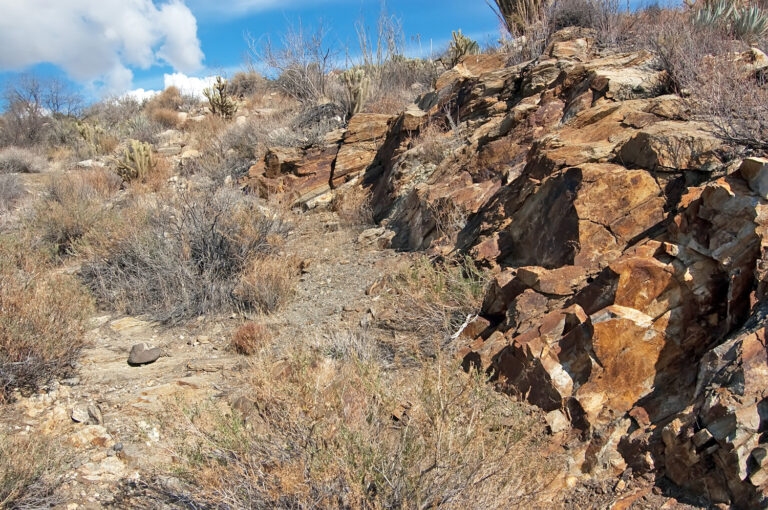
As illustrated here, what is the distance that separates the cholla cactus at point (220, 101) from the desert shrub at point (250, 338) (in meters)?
11.9

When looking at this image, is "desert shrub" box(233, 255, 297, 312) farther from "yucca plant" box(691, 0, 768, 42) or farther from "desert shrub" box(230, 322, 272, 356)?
"yucca plant" box(691, 0, 768, 42)

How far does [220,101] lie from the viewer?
1525 centimetres

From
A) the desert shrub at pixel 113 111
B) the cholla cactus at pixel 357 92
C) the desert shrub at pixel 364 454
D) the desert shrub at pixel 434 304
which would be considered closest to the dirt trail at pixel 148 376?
the desert shrub at pixel 364 454

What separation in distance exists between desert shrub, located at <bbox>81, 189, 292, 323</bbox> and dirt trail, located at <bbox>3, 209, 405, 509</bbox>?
28 cm

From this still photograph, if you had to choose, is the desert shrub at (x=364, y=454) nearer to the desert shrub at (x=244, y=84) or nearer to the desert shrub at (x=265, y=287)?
the desert shrub at (x=265, y=287)

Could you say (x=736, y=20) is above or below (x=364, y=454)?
above

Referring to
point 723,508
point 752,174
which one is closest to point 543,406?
point 723,508

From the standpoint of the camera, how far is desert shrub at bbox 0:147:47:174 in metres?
12.6

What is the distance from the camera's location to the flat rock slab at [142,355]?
451 centimetres

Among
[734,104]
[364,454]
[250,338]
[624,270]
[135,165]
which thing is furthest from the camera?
[135,165]

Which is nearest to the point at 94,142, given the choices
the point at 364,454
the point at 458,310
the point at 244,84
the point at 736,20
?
the point at 244,84

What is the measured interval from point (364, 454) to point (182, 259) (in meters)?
4.66

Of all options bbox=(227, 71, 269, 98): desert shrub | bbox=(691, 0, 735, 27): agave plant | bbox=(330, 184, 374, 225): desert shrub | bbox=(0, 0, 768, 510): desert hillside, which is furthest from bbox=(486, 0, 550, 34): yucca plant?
bbox=(227, 71, 269, 98): desert shrub

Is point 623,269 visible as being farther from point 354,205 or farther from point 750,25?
point 750,25
